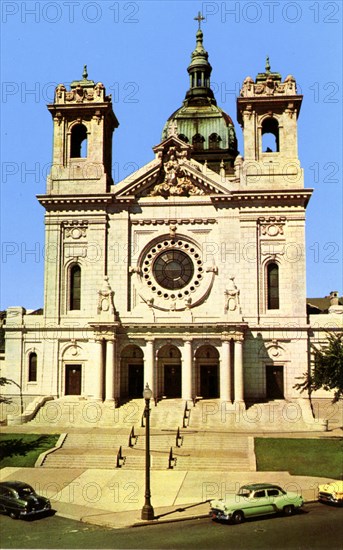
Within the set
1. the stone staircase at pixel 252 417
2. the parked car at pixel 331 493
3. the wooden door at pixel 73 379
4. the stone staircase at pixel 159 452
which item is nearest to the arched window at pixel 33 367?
the wooden door at pixel 73 379

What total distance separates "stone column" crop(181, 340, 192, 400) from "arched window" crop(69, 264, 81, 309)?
8748 millimetres

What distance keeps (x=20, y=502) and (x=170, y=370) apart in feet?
77.3

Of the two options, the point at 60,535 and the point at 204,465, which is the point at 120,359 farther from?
the point at 60,535

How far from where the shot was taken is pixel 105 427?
133 ft

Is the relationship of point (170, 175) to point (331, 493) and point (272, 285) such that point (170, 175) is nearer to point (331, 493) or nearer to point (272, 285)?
point (272, 285)

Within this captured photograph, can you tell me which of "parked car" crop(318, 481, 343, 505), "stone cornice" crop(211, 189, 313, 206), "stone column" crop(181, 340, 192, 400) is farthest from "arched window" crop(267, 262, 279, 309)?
"parked car" crop(318, 481, 343, 505)

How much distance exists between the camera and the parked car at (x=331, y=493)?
82.4 ft

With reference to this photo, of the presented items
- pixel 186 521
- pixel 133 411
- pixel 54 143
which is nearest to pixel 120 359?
pixel 133 411

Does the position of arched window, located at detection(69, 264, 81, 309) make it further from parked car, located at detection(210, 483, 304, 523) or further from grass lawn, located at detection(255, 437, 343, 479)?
parked car, located at detection(210, 483, 304, 523)

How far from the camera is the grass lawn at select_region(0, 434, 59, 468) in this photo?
3297cm

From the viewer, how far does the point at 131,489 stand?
2827 centimetres

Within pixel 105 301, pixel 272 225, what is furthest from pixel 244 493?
pixel 272 225

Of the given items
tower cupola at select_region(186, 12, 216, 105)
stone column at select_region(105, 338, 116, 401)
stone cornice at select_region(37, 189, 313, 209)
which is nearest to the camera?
stone column at select_region(105, 338, 116, 401)

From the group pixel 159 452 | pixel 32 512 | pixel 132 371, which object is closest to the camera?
pixel 32 512
